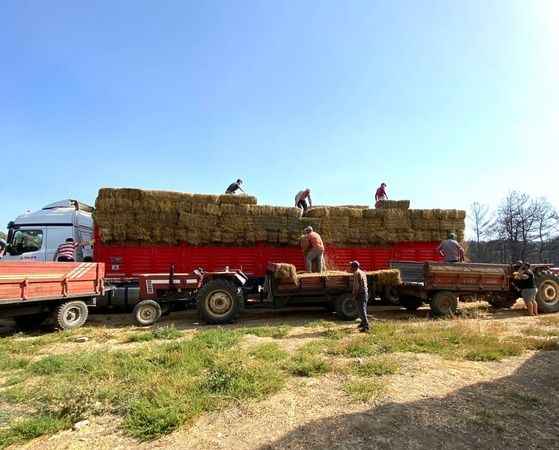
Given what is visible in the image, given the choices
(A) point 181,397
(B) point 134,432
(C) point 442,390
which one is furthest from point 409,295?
(B) point 134,432

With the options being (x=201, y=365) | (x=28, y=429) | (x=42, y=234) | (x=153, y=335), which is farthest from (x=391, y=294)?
(x=42, y=234)

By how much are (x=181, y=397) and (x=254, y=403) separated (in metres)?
0.82

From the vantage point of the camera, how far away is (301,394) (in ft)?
15.1

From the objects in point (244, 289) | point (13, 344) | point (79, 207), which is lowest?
point (13, 344)

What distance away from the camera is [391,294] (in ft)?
36.1

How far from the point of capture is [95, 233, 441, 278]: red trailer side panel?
37.0 ft

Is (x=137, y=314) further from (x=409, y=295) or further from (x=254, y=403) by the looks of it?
(x=409, y=295)

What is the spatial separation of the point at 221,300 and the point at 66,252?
4880 mm

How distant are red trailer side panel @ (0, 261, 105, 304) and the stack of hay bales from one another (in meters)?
1.71

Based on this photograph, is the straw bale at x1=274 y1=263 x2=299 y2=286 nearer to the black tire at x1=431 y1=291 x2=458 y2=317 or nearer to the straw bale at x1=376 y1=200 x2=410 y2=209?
the black tire at x1=431 y1=291 x2=458 y2=317

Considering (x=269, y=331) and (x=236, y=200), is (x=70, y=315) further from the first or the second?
(x=236, y=200)

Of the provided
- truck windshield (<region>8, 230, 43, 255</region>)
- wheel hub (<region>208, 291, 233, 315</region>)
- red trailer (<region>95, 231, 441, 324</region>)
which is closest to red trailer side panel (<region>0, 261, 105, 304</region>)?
red trailer (<region>95, 231, 441, 324</region>)

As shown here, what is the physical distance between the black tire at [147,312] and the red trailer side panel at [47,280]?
1362 millimetres

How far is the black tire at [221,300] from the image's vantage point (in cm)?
948
